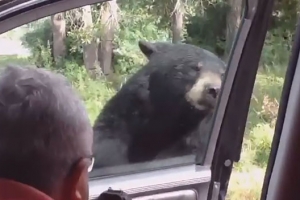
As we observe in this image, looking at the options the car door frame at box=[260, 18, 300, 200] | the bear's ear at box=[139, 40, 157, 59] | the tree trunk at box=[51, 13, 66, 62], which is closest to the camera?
the car door frame at box=[260, 18, 300, 200]

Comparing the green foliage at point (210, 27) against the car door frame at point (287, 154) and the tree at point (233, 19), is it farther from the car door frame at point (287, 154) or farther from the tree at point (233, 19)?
the car door frame at point (287, 154)

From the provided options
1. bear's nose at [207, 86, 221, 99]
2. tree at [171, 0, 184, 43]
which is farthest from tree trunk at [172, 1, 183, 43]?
bear's nose at [207, 86, 221, 99]

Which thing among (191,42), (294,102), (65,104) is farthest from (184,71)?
(294,102)

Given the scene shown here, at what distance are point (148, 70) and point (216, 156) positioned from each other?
424mm

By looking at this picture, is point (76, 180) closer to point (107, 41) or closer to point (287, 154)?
point (287, 154)

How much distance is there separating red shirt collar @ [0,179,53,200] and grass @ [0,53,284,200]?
3.14 feet

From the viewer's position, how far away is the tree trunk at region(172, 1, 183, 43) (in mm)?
2125

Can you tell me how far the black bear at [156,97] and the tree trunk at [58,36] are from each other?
9.9 inches

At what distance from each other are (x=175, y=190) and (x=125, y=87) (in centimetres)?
43

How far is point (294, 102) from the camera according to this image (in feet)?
2.95

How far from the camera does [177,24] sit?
216 centimetres

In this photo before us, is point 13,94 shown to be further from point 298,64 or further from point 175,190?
point 175,190

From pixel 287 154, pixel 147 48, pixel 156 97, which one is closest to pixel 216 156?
pixel 156 97

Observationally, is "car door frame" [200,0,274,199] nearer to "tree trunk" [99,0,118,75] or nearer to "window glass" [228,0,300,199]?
"window glass" [228,0,300,199]
